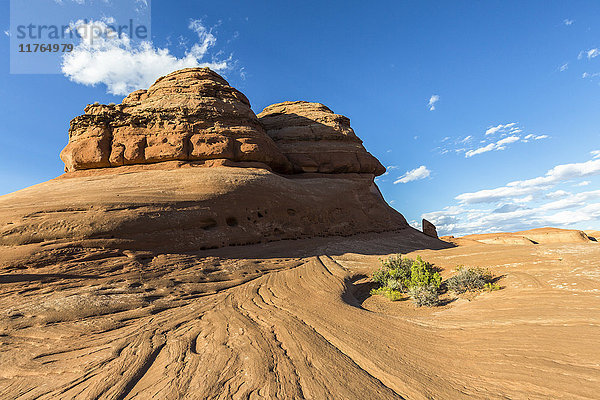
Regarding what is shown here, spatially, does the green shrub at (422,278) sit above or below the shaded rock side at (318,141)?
below

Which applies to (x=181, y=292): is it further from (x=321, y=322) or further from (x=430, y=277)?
(x=430, y=277)

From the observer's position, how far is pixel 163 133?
1623 cm

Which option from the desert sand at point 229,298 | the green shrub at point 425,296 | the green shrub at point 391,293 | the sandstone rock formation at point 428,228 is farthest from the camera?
the sandstone rock formation at point 428,228

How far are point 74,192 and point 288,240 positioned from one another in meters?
8.85

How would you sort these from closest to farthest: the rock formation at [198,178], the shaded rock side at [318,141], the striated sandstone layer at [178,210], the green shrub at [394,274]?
the green shrub at [394,274]
the striated sandstone layer at [178,210]
the rock formation at [198,178]
the shaded rock side at [318,141]

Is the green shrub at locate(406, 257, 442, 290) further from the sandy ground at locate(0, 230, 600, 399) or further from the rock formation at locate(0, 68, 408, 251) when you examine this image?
the rock formation at locate(0, 68, 408, 251)

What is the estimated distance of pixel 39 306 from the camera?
5.66 m

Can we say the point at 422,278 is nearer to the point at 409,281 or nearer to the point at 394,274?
the point at 409,281

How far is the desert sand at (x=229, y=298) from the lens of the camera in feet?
10.9

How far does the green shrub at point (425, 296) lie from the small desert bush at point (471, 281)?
67 centimetres

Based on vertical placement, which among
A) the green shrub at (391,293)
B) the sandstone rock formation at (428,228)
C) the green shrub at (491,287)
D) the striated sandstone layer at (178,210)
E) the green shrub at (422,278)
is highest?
the striated sandstone layer at (178,210)

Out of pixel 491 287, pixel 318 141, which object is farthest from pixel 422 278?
pixel 318 141

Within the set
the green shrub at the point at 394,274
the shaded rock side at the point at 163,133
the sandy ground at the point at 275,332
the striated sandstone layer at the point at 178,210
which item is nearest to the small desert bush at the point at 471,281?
the sandy ground at the point at 275,332

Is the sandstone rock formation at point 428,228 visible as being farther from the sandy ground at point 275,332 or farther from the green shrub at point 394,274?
the green shrub at point 394,274
